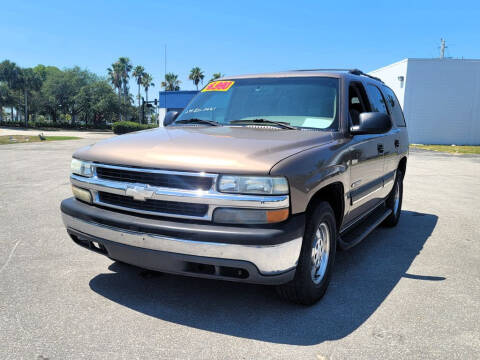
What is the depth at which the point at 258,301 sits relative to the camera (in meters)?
3.35

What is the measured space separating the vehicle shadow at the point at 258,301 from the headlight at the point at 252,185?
0.97 m

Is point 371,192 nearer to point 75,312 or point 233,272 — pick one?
point 233,272

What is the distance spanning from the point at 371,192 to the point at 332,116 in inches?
43.3

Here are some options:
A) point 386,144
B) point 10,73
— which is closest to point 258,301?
point 386,144

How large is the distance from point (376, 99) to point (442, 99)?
29582 mm

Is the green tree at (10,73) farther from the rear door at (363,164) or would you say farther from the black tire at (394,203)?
the rear door at (363,164)

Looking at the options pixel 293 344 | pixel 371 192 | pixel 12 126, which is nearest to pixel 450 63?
pixel 371 192

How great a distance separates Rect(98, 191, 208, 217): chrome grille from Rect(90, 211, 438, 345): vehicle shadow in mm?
796

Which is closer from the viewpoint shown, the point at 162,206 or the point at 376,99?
the point at 162,206

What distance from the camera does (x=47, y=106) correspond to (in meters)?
72.9

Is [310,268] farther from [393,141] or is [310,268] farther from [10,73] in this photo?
[10,73]

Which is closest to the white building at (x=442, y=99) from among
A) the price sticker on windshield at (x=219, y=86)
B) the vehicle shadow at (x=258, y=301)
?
the price sticker on windshield at (x=219, y=86)

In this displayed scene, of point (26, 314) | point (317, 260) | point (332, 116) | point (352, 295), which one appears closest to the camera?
point (26, 314)

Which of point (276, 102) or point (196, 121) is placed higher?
point (276, 102)
